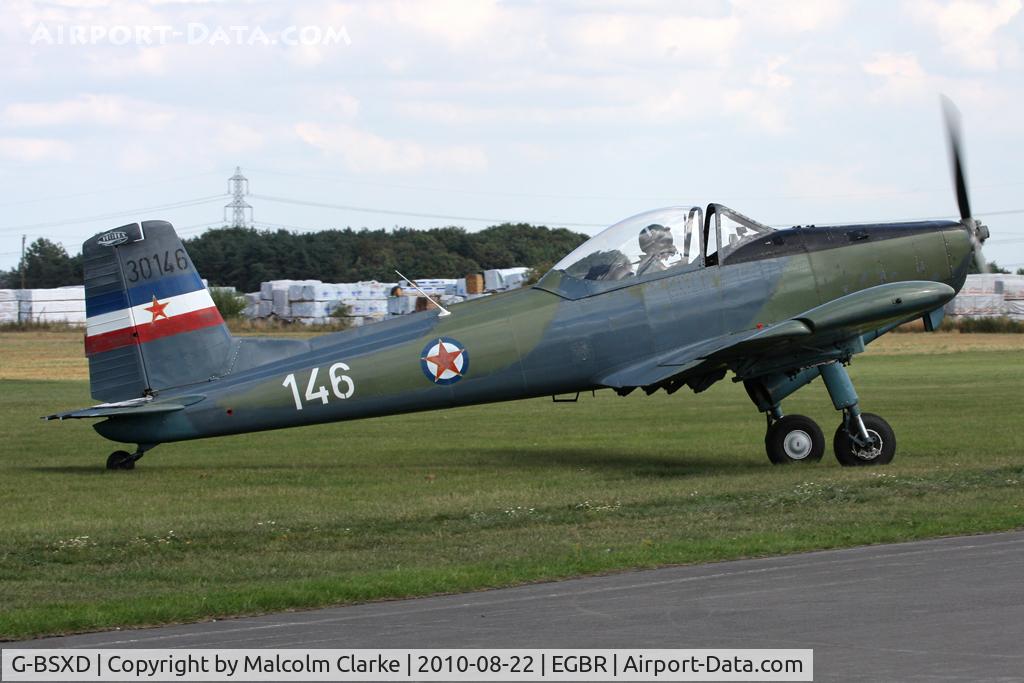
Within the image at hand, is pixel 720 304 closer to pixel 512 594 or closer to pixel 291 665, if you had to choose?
pixel 512 594

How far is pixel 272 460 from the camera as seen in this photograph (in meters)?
17.0

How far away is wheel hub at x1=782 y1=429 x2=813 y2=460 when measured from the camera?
15125 millimetres

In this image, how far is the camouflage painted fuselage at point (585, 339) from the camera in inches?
585

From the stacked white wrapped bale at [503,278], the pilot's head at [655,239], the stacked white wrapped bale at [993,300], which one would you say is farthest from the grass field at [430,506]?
the stacked white wrapped bale at [503,278]

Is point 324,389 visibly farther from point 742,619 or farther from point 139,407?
point 742,619

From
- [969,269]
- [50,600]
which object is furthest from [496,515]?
[969,269]

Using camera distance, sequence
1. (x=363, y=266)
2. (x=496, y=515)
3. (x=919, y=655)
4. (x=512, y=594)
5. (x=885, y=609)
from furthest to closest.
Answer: (x=363, y=266) < (x=496, y=515) < (x=512, y=594) < (x=885, y=609) < (x=919, y=655)

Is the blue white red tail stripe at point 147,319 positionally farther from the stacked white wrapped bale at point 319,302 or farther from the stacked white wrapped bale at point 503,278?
the stacked white wrapped bale at point 319,302

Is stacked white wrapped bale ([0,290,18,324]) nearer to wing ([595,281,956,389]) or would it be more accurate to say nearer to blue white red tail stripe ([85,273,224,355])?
blue white red tail stripe ([85,273,224,355])

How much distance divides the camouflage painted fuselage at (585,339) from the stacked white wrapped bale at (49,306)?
83211 millimetres

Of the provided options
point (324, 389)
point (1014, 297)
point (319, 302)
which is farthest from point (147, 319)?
point (319, 302)

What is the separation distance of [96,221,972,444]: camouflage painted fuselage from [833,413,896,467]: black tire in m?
0.82

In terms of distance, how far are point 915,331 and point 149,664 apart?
204 ft

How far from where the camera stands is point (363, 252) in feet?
337
